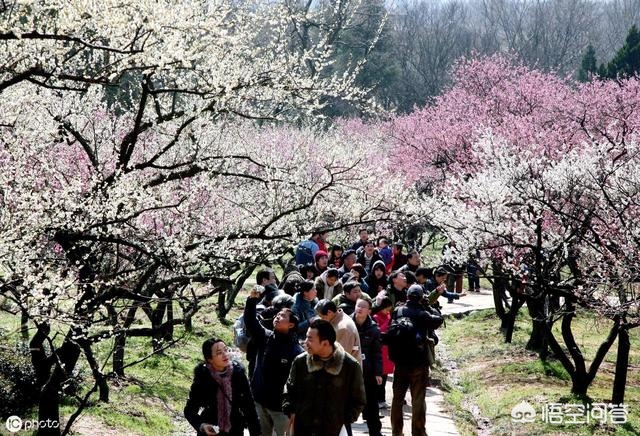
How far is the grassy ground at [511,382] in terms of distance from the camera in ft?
36.9

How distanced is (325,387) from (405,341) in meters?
2.68

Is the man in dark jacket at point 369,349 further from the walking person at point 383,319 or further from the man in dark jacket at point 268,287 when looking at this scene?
the man in dark jacket at point 268,287

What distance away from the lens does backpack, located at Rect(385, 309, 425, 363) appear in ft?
28.7

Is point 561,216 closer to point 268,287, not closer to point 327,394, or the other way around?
point 268,287

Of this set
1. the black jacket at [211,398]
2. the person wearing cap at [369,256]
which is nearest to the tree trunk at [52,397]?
the black jacket at [211,398]

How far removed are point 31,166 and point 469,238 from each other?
25.7 ft

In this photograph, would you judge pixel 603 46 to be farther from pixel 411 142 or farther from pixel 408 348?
pixel 408 348

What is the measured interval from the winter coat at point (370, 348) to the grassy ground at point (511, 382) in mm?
2221

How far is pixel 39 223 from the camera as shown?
8.42 metres

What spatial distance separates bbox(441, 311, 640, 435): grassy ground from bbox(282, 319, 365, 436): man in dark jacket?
4.89m

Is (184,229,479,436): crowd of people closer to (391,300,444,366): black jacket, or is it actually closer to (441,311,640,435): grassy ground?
(391,300,444,366): black jacket

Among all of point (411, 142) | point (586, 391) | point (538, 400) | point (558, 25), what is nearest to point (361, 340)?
point (538, 400)

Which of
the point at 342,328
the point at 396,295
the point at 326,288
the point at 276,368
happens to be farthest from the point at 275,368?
the point at 326,288

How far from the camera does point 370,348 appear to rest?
30.1 ft
